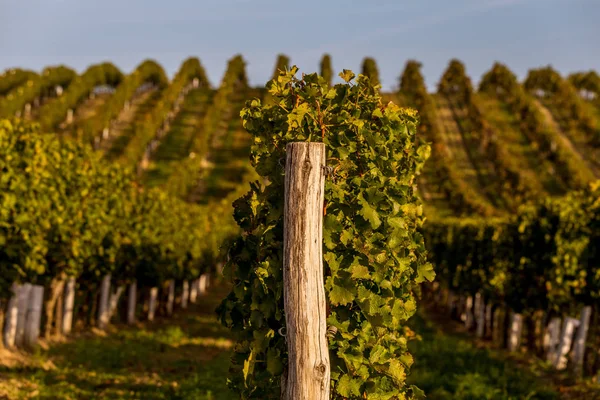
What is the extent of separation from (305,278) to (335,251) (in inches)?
33.3

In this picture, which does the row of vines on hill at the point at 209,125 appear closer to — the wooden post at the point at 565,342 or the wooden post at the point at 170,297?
the wooden post at the point at 170,297

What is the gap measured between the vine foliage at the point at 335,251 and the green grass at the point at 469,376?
7.87m

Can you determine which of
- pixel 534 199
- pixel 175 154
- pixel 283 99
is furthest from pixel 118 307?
pixel 175 154

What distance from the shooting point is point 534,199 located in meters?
74.2

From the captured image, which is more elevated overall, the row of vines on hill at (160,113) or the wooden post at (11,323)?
the row of vines on hill at (160,113)

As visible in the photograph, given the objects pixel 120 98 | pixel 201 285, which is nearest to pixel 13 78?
pixel 120 98

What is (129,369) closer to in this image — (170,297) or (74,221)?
(74,221)

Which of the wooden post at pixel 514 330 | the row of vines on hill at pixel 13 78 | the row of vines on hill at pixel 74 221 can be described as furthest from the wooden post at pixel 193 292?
the row of vines on hill at pixel 13 78

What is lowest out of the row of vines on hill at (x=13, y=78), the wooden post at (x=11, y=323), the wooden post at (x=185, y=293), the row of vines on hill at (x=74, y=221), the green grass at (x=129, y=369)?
the green grass at (x=129, y=369)

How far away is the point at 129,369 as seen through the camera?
18.6m

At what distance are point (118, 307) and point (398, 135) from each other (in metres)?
24.8

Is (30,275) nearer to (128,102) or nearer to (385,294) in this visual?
(385,294)

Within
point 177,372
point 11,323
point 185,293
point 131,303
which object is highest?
point 185,293

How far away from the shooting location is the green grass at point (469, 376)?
1523cm
